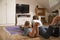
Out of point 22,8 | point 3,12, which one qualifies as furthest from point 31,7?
point 3,12

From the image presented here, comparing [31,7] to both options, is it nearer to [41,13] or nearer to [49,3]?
[41,13]

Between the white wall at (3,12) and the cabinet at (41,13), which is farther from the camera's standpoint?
the cabinet at (41,13)

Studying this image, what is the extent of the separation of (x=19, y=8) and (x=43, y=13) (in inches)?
63.9

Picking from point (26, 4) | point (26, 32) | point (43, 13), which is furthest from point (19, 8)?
point (26, 32)

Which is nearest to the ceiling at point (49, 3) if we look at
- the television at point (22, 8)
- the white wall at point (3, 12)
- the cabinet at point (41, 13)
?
the cabinet at point (41, 13)

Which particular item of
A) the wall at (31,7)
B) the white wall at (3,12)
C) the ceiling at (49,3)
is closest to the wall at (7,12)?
the white wall at (3,12)

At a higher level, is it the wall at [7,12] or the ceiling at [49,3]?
the ceiling at [49,3]

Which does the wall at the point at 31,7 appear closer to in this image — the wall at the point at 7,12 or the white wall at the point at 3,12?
the wall at the point at 7,12

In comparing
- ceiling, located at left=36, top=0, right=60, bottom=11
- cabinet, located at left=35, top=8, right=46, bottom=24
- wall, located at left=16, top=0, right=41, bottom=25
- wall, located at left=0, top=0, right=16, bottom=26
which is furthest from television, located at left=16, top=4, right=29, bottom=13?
ceiling, located at left=36, top=0, right=60, bottom=11

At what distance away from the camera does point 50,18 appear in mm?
8062

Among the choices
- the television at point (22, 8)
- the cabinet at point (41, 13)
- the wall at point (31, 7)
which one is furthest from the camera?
the cabinet at point (41, 13)

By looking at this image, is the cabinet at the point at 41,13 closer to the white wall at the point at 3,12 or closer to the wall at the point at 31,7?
the wall at the point at 31,7

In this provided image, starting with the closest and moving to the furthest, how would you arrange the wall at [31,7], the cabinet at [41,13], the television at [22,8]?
the wall at [31,7]
the television at [22,8]
the cabinet at [41,13]

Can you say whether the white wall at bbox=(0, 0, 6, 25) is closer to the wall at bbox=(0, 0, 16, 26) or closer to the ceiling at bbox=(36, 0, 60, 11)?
the wall at bbox=(0, 0, 16, 26)
